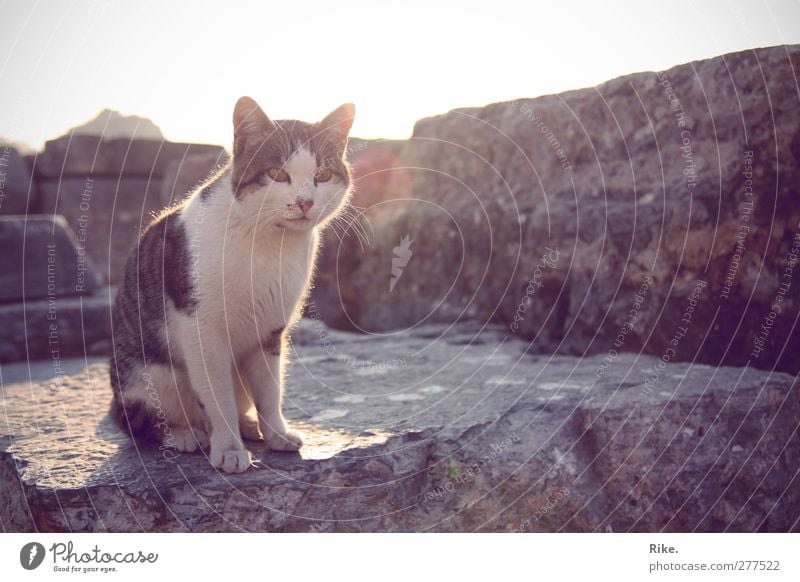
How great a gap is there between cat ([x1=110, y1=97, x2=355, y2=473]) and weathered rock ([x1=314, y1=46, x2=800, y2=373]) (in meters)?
1.58

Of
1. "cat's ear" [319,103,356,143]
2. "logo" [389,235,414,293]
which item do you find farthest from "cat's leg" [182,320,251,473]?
"logo" [389,235,414,293]

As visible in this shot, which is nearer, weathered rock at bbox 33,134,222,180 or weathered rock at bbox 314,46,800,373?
weathered rock at bbox 314,46,800,373

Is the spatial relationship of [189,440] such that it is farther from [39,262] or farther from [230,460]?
[39,262]

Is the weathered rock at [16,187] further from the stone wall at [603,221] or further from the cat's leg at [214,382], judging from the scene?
the cat's leg at [214,382]

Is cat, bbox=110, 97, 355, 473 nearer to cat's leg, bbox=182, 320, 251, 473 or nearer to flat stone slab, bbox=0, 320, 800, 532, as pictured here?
cat's leg, bbox=182, 320, 251, 473

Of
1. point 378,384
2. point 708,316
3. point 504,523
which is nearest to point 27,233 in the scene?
point 378,384

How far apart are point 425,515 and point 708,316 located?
2029mm

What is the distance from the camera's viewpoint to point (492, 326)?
15.9 ft

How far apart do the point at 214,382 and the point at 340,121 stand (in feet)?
4.30

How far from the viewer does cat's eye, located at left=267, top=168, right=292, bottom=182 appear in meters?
2.83

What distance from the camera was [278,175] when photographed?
112 inches
